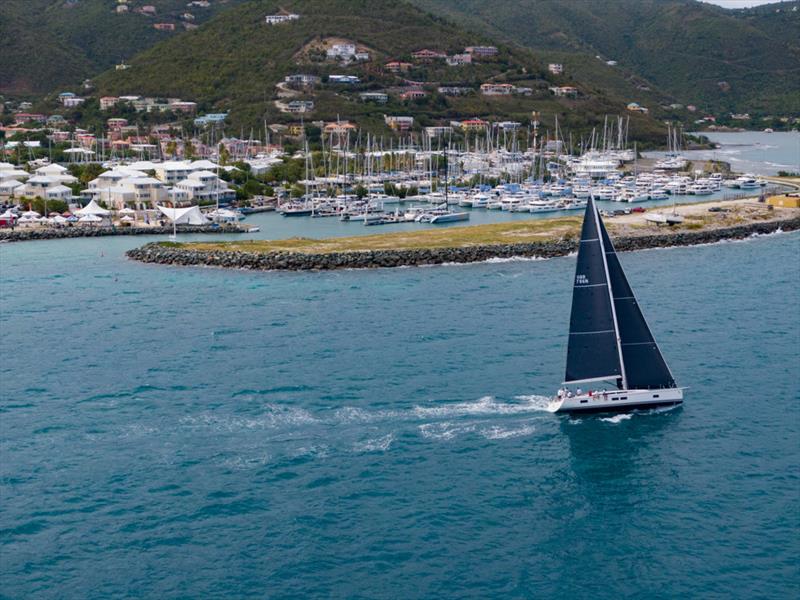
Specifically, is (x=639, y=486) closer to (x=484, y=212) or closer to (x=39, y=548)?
(x=39, y=548)

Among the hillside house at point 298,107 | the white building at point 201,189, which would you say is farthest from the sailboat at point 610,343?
the hillside house at point 298,107

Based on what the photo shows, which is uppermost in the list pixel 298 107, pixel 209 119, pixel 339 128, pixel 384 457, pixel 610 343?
pixel 298 107

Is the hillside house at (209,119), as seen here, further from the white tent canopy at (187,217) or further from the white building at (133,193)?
the white tent canopy at (187,217)

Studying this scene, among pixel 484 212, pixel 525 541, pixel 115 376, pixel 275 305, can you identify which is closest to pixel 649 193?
pixel 484 212

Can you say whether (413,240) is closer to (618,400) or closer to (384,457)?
(618,400)

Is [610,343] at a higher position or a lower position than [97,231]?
lower

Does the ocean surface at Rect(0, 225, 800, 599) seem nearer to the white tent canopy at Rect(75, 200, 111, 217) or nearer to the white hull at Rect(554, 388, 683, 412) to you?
the white hull at Rect(554, 388, 683, 412)

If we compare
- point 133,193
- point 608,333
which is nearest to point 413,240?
point 133,193
